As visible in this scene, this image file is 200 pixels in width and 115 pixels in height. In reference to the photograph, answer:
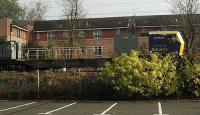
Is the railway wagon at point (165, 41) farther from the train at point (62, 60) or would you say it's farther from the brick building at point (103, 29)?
the brick building at point (103, 29)

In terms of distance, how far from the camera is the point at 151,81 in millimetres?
27578

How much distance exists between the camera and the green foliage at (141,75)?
2764 centimetres

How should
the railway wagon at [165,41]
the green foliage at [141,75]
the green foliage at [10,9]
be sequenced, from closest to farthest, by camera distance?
1. the green foliage at [141,75]
2. the railway wagon at [165,41]
3. the green foliage at [10,9]

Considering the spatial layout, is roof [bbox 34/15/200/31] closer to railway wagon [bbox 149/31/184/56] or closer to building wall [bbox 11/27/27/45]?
building wall [bbox 11/27/27/45]

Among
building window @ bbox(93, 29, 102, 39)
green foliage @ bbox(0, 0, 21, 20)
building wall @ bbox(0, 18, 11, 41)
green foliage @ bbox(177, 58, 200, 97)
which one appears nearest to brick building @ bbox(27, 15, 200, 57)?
building window @ bbox(93, 29, 102, 39)

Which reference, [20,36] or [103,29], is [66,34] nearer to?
[103,29]

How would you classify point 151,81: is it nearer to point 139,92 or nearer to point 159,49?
point 139,92

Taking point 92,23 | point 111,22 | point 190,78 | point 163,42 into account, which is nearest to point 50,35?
point 92,23

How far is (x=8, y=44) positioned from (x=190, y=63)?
73.1ft

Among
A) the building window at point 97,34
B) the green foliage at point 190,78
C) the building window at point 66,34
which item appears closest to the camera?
the green foliage at point 190,78

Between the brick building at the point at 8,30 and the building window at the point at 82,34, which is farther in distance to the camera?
the building window at the point at 82,34

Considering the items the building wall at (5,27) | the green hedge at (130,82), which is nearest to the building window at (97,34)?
the building wall at (5,27)

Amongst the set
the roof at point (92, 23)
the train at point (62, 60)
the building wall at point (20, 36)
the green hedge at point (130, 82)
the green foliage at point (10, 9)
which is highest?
the green foliage at point (10, 9)

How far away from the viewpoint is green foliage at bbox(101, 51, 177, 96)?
27.6 metres
